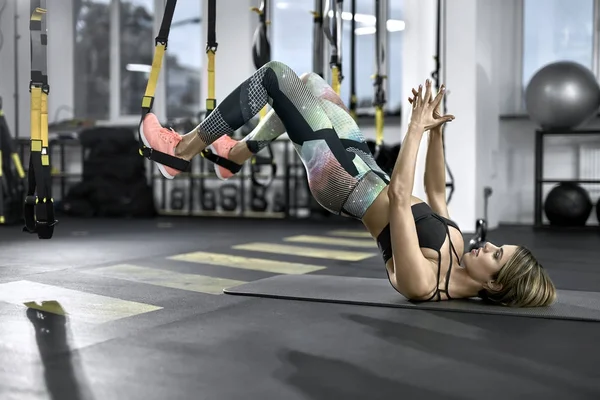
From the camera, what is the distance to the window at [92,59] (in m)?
8.77

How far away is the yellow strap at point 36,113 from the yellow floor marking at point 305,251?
211 cm

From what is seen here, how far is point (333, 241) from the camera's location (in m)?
5.04

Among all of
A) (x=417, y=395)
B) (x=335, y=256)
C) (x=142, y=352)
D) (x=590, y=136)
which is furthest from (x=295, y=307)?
(x=590, y=136)

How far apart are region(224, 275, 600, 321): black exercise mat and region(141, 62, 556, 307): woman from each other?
0.17ft

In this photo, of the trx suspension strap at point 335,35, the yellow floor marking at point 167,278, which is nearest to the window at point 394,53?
the trx suspension strap at point 335,35

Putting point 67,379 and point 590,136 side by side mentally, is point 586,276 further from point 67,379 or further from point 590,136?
point 590,136

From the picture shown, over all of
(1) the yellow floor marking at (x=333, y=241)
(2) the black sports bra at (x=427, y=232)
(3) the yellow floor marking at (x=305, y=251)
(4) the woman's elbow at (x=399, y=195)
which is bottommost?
(1) the yellow floor marking at (x=333, y=241)

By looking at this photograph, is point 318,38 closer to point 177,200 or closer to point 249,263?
point 249,263

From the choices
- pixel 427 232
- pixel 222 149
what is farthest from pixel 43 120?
pixel 427 232

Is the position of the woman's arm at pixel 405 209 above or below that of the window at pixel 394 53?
below

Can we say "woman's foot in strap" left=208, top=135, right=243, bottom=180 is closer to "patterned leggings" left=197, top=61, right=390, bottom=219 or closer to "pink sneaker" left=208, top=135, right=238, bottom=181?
"pink sneaker" left=208, top=135, right=238, bottom=181

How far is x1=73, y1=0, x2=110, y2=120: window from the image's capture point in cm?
877

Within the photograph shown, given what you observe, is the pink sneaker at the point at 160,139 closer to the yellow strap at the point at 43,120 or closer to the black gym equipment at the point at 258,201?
the yellow strap at the point at 43,120

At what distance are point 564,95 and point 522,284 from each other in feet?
12.5
